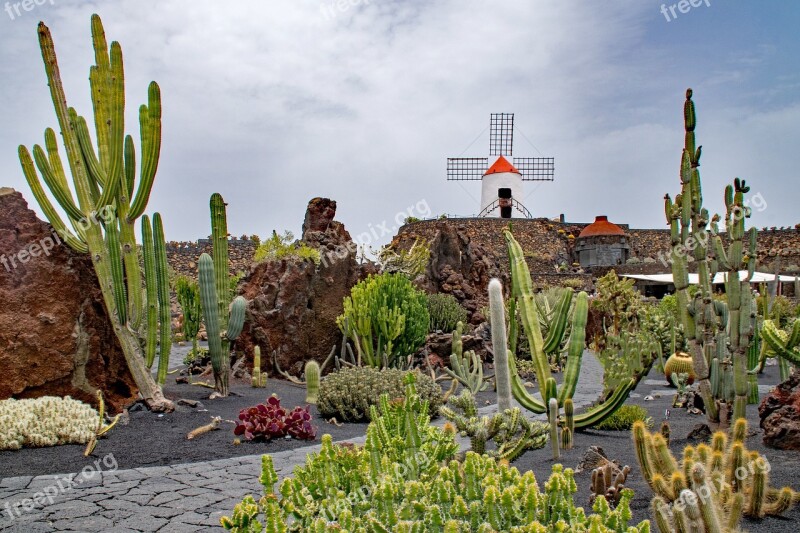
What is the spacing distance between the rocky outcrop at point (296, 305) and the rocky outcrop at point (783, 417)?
7089 millimetres

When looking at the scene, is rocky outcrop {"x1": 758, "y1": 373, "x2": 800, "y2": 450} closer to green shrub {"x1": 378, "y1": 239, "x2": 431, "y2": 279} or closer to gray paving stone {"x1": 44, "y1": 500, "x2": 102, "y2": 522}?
gray paving stone {"x1": 44, "y1": 500, "x2": 102, "y2": 522}

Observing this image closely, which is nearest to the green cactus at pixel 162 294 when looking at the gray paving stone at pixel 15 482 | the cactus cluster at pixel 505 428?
the gray paving stone at pixel 15 482

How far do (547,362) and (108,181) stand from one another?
4.89 meters

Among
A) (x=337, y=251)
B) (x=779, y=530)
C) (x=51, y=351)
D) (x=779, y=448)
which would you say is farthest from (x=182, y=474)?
(x=337, y=251)

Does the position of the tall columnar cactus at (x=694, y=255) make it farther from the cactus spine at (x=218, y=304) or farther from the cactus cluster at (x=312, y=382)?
the cactus spine at (x=218, y=304)

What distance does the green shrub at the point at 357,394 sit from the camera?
777cm

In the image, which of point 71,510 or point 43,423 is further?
point 43,423

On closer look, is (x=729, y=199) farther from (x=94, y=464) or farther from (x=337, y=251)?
(x=337, y=251)

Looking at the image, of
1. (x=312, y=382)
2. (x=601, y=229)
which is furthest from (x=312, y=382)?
(x=601, y=229)

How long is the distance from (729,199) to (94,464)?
5.51m

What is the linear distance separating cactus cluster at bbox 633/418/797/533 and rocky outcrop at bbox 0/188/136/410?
19.2 ft

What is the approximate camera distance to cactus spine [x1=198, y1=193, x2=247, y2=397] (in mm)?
8688

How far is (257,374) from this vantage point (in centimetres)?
982

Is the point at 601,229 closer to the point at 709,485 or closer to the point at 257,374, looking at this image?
the point at 257,374
